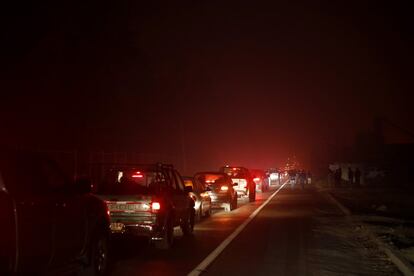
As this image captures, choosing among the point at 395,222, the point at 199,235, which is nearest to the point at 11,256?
the point at 199,235

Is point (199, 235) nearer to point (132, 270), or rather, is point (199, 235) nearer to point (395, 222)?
point (132, 270)

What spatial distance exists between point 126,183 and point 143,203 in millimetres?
1142

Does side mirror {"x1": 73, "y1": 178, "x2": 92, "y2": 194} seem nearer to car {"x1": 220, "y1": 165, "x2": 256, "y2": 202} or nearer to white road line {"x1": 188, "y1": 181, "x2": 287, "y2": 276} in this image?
white road line {"x1": 188, "y1": 181, "x2": 287, "y2": 276}

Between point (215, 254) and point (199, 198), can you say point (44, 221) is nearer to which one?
point (215, 254)

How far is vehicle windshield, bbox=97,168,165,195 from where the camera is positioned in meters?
14.8

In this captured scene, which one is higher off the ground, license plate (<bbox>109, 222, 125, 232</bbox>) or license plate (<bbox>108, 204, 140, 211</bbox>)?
license plate (<bbox>108, 204, 140, 211</bbox>)

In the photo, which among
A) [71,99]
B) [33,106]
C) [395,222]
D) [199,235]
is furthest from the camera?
[71,99]

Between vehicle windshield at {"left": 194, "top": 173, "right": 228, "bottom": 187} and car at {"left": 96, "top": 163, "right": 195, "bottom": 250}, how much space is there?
1180 centimetres

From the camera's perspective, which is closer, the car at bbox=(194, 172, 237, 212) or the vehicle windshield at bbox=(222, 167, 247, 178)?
the car at bbox=(194, 172, 237, 212)

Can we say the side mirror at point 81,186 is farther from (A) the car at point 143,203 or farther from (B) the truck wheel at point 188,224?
(B) the truck wheel at point 188,224

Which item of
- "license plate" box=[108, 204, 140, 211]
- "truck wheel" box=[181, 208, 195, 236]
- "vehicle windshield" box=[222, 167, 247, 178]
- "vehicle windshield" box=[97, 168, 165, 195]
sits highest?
"vehicle windshield" box=[222, 167, 247, 178]

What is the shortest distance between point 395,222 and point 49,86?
2546 cm

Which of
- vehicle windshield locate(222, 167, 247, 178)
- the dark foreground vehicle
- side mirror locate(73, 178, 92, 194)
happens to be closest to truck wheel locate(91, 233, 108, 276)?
the dark foreground vehicle

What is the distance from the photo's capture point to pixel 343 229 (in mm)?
19812
